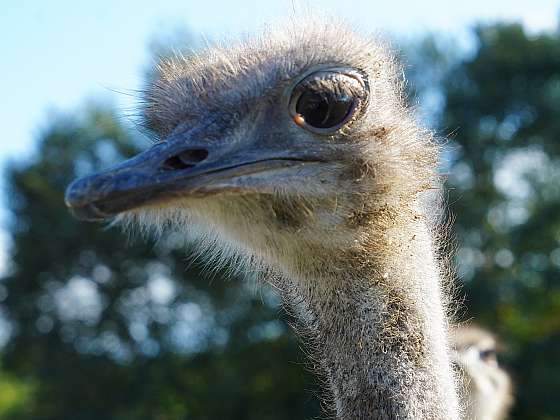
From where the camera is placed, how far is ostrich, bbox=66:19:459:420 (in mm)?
2008

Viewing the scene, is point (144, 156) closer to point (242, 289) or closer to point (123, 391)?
point (242, 289)

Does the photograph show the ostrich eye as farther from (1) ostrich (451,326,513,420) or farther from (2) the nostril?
(1) ostrich (451,326,513,420)

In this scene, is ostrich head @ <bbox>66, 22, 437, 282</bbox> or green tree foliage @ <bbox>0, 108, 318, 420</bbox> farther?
green tree foliage @ <bbox>0, 108, 318, 420</bbox>

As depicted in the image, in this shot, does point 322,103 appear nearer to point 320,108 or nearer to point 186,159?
point 320,108

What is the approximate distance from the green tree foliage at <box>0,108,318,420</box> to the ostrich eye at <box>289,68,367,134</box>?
14562 millimetres

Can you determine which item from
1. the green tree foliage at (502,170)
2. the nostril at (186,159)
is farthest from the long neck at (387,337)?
the green tree foliage at (502,170)

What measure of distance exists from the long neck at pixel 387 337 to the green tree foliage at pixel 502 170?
43.9 ft

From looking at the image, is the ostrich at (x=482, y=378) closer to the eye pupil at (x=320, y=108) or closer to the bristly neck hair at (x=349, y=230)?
the bristly neck hair at (x=349, y=230)

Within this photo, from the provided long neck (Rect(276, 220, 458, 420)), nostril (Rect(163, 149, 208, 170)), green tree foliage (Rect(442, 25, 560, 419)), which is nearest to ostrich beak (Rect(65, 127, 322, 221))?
nostril (Rect(163, 149, 208, 170))

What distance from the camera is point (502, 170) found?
17906 mm

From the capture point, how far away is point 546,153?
17.3 meters

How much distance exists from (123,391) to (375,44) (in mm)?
17612

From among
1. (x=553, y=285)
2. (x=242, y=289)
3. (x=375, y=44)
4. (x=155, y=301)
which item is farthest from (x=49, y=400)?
(x=375, y=44)

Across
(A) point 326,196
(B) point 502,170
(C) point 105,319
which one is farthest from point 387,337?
(C) point 105,319
